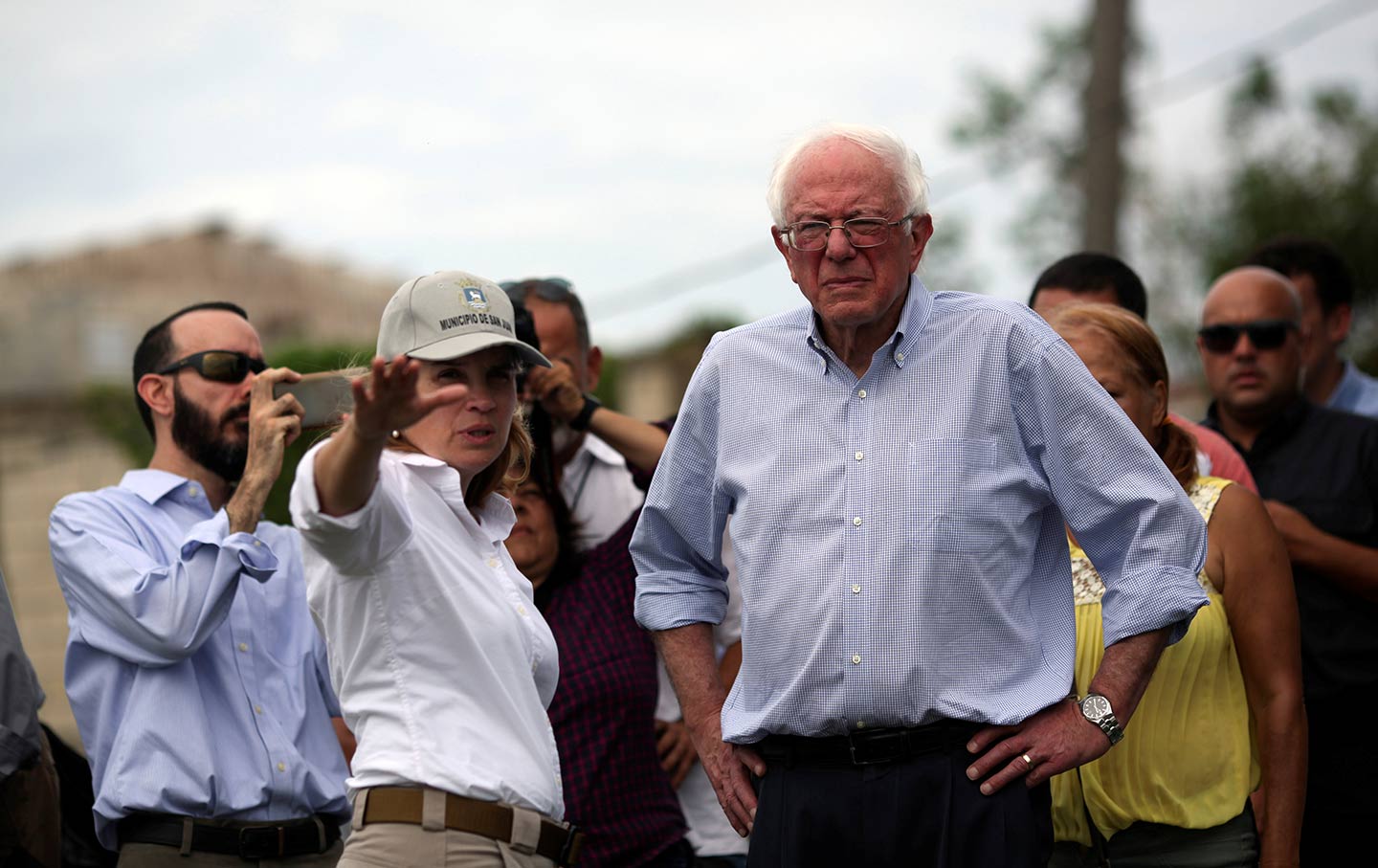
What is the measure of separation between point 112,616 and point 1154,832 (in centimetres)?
271

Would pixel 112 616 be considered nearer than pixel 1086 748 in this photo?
No

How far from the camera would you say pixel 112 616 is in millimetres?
3770

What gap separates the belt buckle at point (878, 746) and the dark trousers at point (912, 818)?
0.02m

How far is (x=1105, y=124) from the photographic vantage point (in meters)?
9.35

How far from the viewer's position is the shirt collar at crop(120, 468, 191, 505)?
4.17 m

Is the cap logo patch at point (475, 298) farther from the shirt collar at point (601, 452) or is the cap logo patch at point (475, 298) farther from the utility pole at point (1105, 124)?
the utility pole at point (1105, 124)

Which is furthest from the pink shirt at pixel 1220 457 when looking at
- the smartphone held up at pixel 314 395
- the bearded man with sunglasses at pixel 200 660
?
the bearded man with sunglasses at pixel 200 660

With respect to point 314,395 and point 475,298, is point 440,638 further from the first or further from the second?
point 314,395

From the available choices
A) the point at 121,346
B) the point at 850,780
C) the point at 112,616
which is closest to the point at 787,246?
the point at 850,780

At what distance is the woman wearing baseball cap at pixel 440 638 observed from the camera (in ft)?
9.19

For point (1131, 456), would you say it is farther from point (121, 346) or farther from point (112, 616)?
point (121, 346)

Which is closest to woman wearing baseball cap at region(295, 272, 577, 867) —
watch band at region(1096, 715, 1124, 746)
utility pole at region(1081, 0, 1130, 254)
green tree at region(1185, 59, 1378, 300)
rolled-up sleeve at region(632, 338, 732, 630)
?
rolled-up sleeve at region(632, 338, 732, 630)

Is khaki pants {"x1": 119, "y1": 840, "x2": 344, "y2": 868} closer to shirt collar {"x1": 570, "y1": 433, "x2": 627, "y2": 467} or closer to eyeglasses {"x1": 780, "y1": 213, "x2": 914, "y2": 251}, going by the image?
shirt collar {"x1": 570, "y1": 433, "x2": 627, "y2": 467}

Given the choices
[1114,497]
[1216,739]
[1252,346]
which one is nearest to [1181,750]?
[1216,739]
